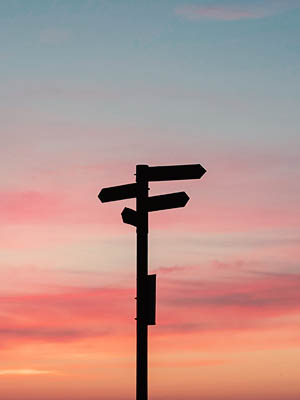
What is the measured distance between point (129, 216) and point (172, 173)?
3.84ft

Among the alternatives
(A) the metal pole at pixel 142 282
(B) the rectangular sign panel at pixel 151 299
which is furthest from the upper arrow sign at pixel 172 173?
(B) the rectangular sign panel at pixel 151 299

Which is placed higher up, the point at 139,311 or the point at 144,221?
the point at 144,221

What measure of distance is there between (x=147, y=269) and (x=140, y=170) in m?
1.86

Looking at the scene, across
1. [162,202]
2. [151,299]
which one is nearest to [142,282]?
[151,299]

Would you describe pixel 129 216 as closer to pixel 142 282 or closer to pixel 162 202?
pixel 162 202

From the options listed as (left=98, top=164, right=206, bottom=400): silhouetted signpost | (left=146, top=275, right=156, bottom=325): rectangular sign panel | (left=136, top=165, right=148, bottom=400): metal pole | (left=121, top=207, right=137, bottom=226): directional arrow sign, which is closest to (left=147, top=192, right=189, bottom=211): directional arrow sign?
(left=98, top=164, right=206, bottom=400): silhouetted signpost

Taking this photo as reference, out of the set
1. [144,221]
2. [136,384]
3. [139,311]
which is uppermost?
[144,221]

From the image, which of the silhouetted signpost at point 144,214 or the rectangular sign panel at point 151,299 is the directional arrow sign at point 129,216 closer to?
the silhouetted signpost at point 144,214

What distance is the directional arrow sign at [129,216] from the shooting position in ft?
56.9

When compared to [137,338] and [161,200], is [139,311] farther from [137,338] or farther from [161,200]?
[161,200]

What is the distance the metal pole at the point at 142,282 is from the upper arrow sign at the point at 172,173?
13cm

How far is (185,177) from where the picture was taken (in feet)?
57.9

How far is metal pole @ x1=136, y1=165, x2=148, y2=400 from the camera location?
1680 cm

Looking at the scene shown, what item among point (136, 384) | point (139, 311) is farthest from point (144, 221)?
point (136, 384)
